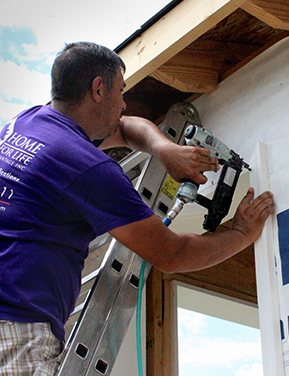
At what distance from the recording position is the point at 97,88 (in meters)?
1.45

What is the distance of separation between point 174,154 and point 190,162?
7 centimetres

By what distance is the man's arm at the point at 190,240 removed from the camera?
48.0 inches

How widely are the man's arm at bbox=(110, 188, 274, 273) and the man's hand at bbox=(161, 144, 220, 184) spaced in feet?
0.58

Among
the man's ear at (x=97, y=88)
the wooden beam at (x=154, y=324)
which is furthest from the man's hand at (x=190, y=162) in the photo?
the wooden beam at (x=154, y=324)

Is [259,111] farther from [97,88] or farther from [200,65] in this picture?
[97,88]

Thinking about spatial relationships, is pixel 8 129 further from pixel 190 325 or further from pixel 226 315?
pixel 226 315

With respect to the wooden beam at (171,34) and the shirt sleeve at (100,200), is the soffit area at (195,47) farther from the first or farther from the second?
the shirt sleeve at (100,200)

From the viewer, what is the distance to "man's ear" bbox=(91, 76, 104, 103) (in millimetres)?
1445

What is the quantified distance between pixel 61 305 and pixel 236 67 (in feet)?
4.11

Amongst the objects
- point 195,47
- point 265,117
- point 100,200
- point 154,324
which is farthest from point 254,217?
point 154,324

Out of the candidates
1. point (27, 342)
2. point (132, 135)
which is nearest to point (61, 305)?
point (27, 342)

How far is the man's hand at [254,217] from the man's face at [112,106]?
1.67 feet

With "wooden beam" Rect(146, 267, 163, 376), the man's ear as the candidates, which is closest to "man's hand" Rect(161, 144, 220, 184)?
the man's ear

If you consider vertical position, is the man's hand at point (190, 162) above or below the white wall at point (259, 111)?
below
